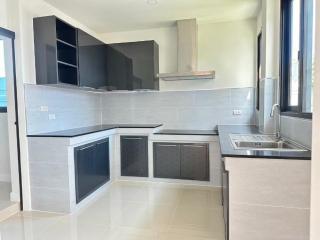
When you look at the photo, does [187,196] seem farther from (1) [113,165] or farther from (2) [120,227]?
(1) [113,165]

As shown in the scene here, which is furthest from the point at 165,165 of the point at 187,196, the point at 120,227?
the point at 120,227

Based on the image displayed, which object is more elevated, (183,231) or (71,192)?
(71,192)

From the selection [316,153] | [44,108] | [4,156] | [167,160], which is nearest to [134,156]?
[167,160]

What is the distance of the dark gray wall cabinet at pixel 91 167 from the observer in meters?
2.85

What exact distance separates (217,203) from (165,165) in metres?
1.00

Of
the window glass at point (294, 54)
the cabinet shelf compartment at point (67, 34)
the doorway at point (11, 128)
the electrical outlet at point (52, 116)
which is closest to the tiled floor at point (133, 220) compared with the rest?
the doorway at point (11, 128)

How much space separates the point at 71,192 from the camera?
271 centimetres

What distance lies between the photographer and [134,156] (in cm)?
375

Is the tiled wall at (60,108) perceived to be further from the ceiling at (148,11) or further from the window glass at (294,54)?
the window glass at (294,54)

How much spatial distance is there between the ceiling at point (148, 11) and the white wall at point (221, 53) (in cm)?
17

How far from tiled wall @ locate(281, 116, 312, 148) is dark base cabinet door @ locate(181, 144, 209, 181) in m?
1.19

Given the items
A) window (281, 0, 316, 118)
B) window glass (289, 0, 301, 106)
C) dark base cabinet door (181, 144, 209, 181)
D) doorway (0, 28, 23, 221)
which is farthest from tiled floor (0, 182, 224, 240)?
window glass (289, 0, 301, 106)

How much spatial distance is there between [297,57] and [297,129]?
28.4 inches

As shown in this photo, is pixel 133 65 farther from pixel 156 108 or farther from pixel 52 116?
pixel 52 116
